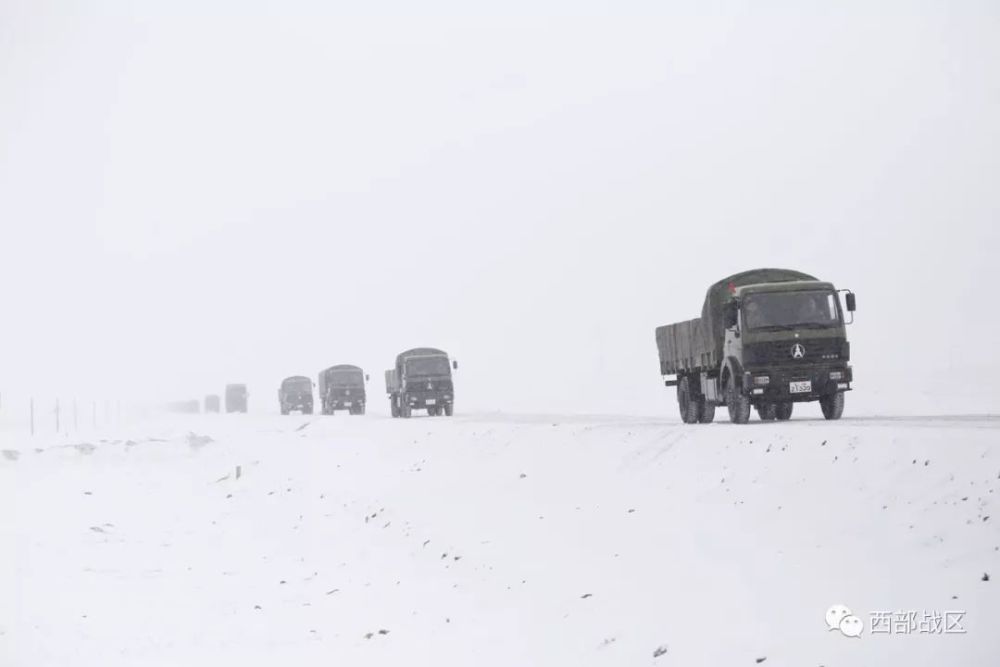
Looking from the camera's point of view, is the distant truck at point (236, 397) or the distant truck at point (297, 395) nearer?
the distant truck at point (297, 395)

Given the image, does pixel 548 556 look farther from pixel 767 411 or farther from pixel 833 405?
pixel 767 411

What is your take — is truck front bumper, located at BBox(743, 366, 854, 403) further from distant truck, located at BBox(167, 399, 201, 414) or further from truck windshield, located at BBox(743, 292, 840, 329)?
distant truck, located at BBox(167, 399, 201, 414)

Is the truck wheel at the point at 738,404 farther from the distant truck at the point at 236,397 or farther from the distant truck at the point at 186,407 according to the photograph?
the distant truck at the point at 186,407

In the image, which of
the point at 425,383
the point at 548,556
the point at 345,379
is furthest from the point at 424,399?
the point at 548,556

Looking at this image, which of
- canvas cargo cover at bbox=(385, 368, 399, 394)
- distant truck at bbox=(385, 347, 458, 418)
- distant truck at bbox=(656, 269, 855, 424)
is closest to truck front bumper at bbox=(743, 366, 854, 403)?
distant truck at bbox=(656, 269, 855, 424)

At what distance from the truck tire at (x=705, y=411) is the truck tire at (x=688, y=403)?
132 millimetres

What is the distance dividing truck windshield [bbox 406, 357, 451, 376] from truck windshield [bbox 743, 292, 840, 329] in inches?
1100

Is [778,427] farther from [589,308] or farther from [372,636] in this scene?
[589,308]

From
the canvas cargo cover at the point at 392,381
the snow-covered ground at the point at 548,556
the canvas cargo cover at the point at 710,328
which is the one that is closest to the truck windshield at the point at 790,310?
the canvas cargo cover at the point at 710,328

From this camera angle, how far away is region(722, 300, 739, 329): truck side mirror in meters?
21.4

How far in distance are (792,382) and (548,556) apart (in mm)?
6512

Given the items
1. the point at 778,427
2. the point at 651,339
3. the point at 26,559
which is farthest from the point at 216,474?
the point at 651,339

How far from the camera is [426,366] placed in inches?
1896

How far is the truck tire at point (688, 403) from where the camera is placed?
2470 centimetres
